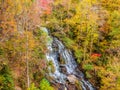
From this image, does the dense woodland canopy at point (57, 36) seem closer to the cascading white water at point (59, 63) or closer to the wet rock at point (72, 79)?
the cascading white water at point (59, 63)

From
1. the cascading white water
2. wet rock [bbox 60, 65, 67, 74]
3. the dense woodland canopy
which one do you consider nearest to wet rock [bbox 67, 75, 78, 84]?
the cascading white water

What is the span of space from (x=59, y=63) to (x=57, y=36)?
16.0 feet

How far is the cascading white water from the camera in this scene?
110 feet

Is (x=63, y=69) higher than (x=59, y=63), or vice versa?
(x=59, y=63)

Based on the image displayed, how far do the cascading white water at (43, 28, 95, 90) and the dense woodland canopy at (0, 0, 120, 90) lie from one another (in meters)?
0.96

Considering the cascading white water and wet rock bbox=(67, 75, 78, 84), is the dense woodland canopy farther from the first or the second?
wet rock bbox=(67, 75, 78, 84)

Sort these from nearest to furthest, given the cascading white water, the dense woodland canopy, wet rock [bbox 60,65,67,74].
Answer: the dense woodland canopy → the cascading white water → wet rock [bbox 60,65,67,74]

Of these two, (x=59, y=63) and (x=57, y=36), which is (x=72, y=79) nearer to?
(x=59, y=63)

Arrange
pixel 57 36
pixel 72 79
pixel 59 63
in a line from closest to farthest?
1. pixel 72 79
2. pixel 59 63
3. pixel 57 36

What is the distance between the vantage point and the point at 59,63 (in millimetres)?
35688

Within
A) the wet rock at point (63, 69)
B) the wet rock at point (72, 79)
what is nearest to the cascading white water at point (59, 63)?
the wet rock at point (63, 69)

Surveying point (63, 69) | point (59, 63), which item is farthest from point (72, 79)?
point (59, 63)

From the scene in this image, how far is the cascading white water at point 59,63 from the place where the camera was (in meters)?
33.7

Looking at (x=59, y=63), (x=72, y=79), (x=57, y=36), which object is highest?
(x=57, y=36)
